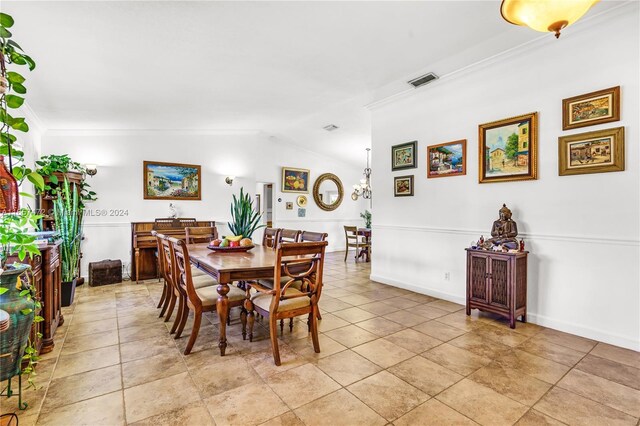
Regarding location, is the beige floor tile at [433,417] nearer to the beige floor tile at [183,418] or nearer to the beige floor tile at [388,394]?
the beige floor tile at [388,394]

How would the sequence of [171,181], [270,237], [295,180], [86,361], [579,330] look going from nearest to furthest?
[86,361], [579,330], [270,237], [171,181], [295,180]

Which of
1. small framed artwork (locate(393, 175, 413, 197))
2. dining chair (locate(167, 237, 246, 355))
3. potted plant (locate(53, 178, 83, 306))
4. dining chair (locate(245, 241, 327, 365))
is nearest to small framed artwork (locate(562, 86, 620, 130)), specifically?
small framed artwork (locate(393, 175, 413, 197))

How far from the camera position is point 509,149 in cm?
342

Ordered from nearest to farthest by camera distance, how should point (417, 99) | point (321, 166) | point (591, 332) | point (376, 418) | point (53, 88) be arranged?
point (376, 418)
point (591, 332)
point (53, 88)
point (417, 99)
point (321, 166)

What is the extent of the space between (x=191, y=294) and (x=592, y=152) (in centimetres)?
Result: 368

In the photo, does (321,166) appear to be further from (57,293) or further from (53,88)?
(57,293)

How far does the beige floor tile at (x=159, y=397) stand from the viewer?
1.81m

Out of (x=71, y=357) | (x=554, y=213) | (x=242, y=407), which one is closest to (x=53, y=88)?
(x=71, y=357)

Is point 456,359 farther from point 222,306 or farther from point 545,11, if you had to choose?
point 545,11

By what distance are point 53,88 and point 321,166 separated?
5918 mm

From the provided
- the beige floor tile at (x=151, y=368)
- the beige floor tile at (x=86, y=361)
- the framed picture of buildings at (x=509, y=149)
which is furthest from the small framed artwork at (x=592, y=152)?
the beige floor tile at (x=86, y=361)

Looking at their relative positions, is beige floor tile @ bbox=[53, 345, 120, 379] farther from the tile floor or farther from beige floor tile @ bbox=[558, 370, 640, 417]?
beige floor tile @ bbox=[558, 370, 640, 417]

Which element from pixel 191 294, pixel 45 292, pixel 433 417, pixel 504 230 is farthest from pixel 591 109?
pixel 45 292

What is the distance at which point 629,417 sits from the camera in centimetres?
178
